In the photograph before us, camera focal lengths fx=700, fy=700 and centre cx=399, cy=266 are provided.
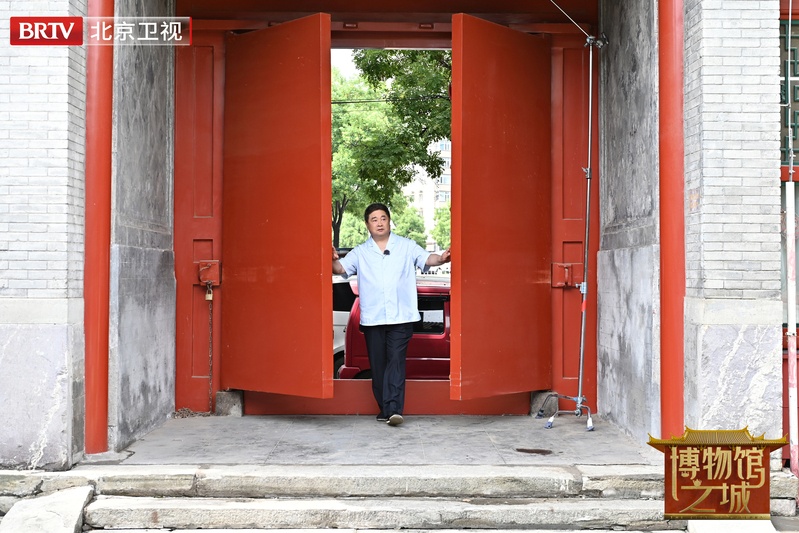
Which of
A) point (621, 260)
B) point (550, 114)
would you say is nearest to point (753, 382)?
point (621, 260)

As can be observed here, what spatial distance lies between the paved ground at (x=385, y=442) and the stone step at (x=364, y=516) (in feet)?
1.65

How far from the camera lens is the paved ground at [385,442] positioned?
4844 mm

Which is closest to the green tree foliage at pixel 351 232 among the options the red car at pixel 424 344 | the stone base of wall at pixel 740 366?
the red car at pixel 424 344

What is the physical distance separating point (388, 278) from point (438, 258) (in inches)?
18.5

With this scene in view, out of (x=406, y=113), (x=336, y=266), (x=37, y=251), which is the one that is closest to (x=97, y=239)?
(x=37, y=251)

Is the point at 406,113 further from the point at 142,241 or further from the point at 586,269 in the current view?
the point at 142,241

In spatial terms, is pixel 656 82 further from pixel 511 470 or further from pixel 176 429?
pixel 176 429

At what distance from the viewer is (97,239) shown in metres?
4.82

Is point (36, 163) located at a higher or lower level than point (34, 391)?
higher

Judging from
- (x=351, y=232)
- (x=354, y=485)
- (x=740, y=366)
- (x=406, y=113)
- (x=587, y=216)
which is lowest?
(x=354, y=485)

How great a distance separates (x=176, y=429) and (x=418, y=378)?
2.22m

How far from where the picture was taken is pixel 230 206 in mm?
6246

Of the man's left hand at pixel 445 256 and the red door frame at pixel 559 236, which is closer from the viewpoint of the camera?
the man's left hand at pixel 445 256

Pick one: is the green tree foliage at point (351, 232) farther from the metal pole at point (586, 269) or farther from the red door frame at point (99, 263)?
the red door frame at point (99, 263)
